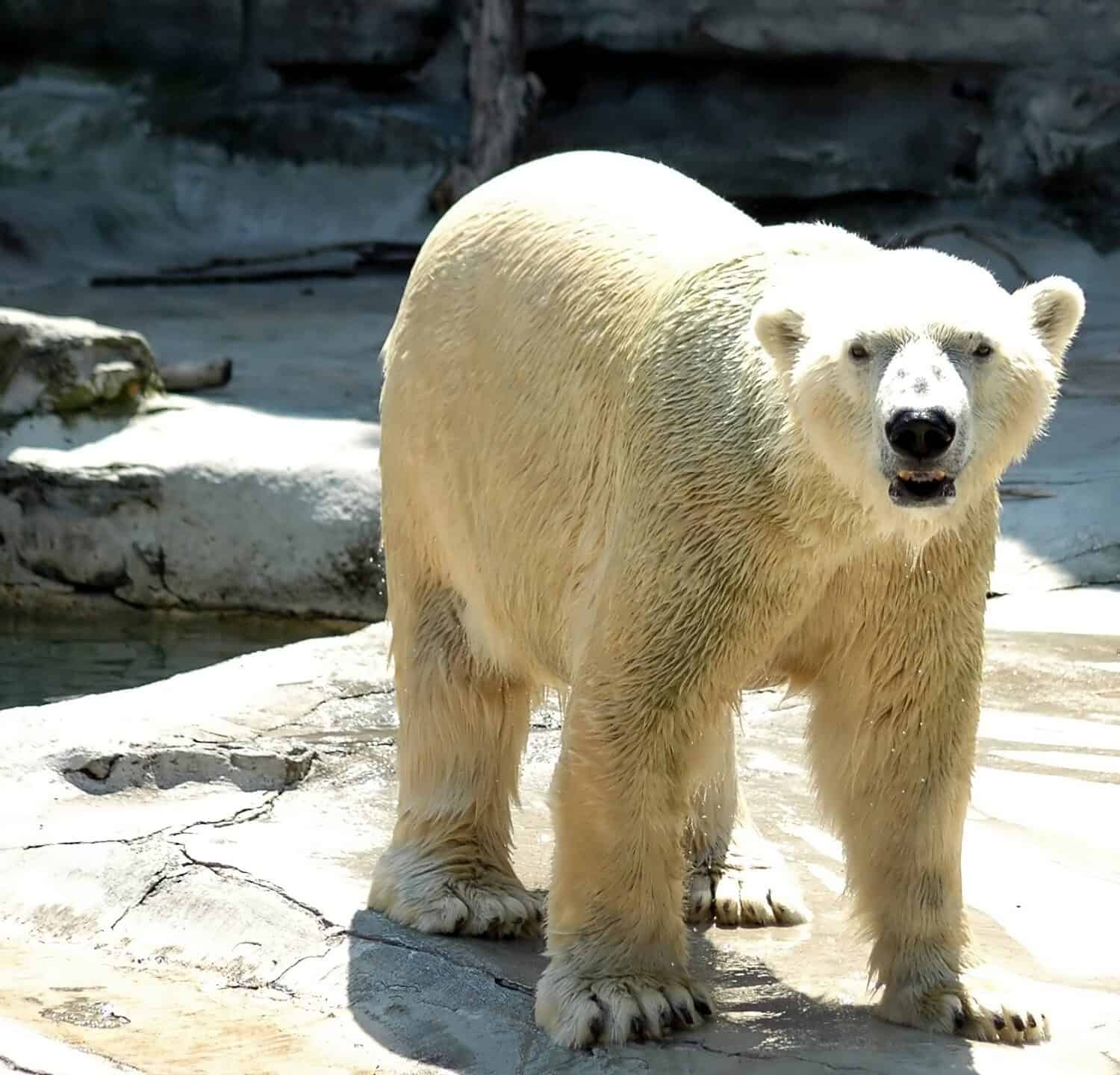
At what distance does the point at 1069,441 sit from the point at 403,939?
492 centimetres

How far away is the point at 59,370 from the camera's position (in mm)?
7664

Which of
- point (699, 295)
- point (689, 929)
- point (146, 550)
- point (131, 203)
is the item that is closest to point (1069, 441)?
point (146, 550)

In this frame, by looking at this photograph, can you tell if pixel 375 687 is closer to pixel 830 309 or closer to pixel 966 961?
pixel 966 961

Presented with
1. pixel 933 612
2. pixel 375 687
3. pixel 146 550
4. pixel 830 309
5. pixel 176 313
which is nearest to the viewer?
pixel 830 309

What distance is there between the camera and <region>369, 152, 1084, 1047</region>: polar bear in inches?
107

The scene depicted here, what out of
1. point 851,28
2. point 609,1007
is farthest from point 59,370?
point 851,28

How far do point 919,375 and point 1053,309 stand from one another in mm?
344

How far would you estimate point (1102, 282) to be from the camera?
11180mm

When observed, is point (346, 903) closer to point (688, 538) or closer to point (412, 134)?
point (688, 538)

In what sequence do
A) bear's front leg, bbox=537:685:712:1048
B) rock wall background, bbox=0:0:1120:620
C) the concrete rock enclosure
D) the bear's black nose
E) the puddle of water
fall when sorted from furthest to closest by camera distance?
rock wall background, bbox=0:0:1120:620 → the puddle of water → the concrete rock enclosure → bear's front leg, bbox=537:685:712:1048 → the bear's black nose

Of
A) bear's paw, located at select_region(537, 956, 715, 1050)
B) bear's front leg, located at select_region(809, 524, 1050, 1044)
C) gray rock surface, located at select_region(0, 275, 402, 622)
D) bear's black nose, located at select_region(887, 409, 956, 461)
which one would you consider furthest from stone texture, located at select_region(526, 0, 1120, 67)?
bear's black nose, located at select_region(887, 409, 956, 461)

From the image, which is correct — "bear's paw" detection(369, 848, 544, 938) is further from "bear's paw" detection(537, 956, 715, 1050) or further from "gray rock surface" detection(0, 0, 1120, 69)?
"gray rock surface" detection(0, 0, 1120, 69)

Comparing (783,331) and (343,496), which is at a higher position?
(783,331)

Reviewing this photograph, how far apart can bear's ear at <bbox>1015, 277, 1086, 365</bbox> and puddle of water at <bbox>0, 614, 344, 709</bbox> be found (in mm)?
4114
